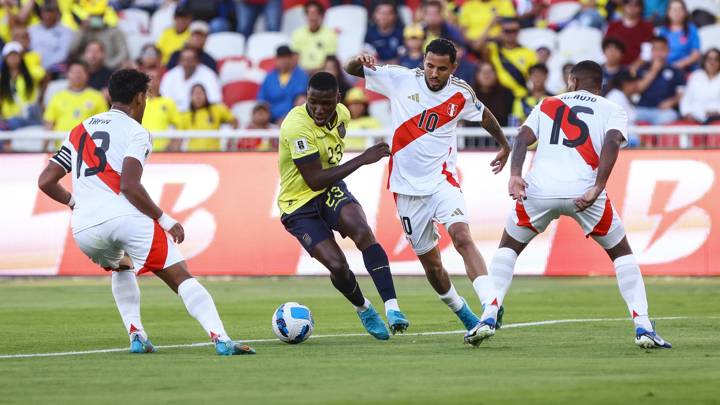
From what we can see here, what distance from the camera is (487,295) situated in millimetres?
11023

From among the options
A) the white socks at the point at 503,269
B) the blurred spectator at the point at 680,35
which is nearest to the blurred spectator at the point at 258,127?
the blurred spectator at the point at 680,35

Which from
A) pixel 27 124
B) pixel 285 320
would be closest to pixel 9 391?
pixel 285 320

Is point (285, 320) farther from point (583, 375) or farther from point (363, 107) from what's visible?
point (363, 107)

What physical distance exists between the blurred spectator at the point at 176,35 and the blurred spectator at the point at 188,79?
165 centimetres

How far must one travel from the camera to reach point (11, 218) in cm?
1945

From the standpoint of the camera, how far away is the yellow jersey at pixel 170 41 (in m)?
25.3

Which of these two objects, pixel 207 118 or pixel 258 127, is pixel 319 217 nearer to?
pixel 258 127

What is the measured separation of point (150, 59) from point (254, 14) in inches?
105

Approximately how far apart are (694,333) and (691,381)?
361cm

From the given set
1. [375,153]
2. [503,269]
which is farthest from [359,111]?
[503,269]

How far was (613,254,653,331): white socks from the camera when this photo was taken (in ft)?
35.4

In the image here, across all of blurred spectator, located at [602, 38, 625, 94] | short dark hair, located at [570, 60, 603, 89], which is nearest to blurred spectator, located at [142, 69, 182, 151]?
blurred spectator, located at [602, 38, 625, 94]

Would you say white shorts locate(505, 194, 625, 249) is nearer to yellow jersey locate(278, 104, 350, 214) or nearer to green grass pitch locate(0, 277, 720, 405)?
green grass pitch locate(0, 277, 720, 405)

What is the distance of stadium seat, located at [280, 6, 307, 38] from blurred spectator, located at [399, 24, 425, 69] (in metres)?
3.45
